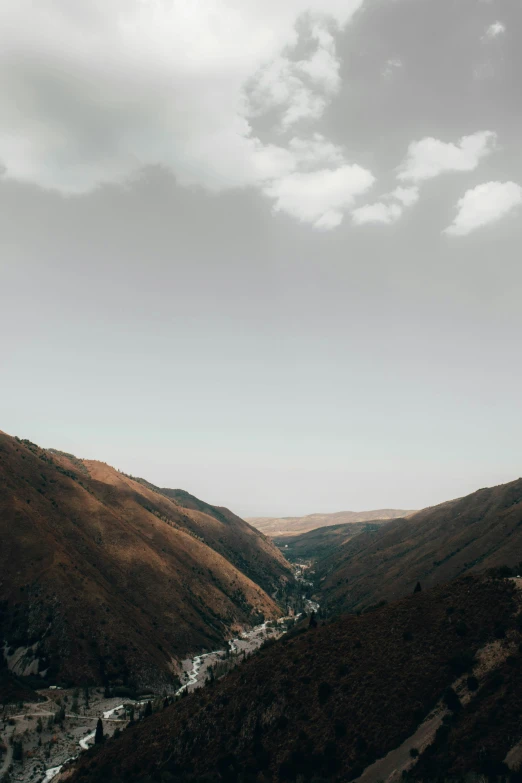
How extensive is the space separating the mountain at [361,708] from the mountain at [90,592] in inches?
1718

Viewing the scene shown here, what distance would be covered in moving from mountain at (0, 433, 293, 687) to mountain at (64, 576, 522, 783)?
4364 centimetres

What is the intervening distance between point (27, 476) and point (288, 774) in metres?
155

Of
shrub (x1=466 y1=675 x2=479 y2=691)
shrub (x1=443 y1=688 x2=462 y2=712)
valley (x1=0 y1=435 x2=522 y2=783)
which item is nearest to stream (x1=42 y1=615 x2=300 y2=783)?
valley (x1=0 y1=435 x2=522 y2=783)

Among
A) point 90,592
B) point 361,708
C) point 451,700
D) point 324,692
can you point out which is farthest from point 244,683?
point 90,592

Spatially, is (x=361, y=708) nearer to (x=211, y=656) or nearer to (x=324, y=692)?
(x=324, y=692)

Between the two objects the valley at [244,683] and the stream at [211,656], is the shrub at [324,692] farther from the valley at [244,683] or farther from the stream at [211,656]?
the stream at [211,656]

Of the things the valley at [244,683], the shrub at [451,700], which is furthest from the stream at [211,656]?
the shrub at [451,700]

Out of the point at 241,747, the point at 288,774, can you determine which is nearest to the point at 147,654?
the point at 241,747

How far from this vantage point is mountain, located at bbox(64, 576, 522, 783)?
44031mm

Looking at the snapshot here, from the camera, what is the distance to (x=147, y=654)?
117m

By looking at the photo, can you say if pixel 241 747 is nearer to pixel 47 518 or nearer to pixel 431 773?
pixel 431 773

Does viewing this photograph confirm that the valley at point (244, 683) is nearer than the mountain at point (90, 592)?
Yes

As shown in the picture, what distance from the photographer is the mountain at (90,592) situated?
108062mm

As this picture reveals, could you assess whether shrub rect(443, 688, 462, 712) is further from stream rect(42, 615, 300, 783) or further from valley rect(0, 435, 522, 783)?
stream rect(42, 615, 300, 783)
